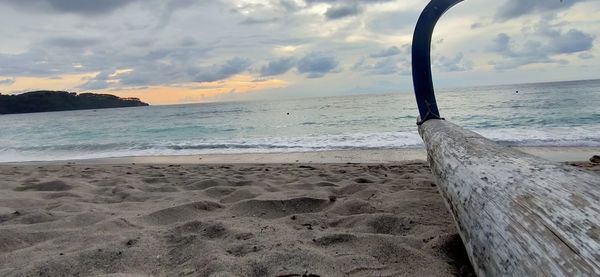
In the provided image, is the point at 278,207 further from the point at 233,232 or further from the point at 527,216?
the point at 527,216

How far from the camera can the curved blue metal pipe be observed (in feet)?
20.1

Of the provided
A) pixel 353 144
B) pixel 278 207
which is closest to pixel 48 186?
pixel 278 207

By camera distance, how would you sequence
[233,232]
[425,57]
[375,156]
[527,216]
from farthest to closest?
[375,156] → [425,57] → [233,232] → [527,216]

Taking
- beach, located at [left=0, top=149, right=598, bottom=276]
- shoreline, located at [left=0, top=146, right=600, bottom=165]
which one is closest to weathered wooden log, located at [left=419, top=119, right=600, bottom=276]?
beach, located at [left=0, top=149, right=598, bottom=276]

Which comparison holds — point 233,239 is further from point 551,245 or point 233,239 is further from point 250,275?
point 551,245

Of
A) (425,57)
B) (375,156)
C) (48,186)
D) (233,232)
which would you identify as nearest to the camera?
(233,232)

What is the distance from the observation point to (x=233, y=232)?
2.72 m

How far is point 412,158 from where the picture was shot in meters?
8.71

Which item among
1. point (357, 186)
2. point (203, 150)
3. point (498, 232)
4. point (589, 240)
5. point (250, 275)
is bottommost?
point (203, 150)

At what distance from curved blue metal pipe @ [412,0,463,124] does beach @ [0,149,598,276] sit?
2276mm

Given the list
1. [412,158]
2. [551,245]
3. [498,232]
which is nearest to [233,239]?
[498,232]

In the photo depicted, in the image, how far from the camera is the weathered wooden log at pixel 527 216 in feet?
3.71

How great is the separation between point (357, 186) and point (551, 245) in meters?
3.19

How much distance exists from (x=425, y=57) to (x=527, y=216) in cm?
562
